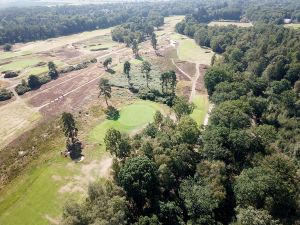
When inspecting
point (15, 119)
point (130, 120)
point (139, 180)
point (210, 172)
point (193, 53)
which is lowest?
point (193, 53)

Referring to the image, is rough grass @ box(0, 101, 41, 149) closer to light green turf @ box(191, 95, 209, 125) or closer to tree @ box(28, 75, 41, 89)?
tree @ box(28, 75, 41, 89)

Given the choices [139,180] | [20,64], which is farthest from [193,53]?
[139,180]

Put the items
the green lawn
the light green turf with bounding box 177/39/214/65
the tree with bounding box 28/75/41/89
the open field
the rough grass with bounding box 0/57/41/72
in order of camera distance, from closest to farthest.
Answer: the green lawn
the open field
the tree with bounding box 28/75/41/89
the rough grass with bounding box 0/57/41/72
the light green turf with bounding box 177/39/214/65

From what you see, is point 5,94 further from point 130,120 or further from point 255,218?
point 255,218

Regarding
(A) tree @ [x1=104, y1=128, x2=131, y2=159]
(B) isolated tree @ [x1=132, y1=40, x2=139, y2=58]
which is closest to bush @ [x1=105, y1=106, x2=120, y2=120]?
(A) tree @ [x1=104, y1=128, x2=131, y2=159]

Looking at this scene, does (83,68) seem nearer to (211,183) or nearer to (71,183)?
(71,183)
